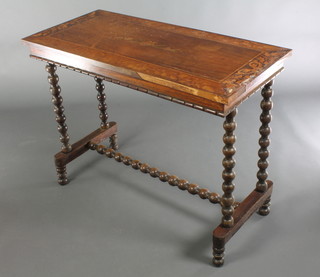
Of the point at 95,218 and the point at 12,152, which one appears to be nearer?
the point at 95,218

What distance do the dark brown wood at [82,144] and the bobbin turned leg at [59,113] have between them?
0.04 meters

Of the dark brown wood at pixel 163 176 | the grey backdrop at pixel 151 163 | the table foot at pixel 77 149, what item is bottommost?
the grey backdrop at pixel 151 163

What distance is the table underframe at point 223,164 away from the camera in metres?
3.23

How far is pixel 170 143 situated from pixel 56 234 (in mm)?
1359

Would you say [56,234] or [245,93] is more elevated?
[245,93]

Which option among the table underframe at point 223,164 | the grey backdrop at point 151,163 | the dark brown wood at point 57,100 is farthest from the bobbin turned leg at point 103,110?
the dark brown wood at point 57,100

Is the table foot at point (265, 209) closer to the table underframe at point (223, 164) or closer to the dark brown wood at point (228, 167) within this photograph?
the table underframe at point (223, 164)

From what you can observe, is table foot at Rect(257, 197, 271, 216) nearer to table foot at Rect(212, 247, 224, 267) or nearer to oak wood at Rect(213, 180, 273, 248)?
oak wood at Rect(213, 180, 273, 248)

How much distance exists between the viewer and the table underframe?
3.23 m

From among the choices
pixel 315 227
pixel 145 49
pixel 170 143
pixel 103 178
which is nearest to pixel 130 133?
pixel 170 143

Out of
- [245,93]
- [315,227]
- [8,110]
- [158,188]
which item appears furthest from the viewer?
[8,110]

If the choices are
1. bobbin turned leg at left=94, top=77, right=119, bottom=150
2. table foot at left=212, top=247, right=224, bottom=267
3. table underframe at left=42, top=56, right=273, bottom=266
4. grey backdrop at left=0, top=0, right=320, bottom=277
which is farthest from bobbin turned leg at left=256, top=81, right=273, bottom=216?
bobbin turned leg at left=94, top=77, right=119, bottom=150

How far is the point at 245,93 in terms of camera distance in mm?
3035

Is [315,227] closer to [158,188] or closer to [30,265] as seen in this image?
[158,188]
